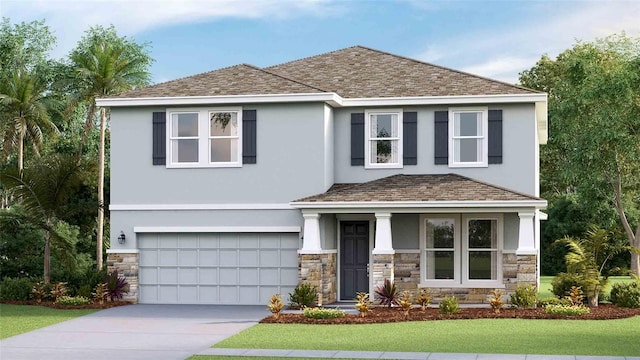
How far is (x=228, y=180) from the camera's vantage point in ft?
90.6

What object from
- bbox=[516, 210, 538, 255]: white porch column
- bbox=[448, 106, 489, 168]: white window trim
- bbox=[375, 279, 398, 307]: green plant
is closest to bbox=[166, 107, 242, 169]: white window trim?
bbox=[375, 279, 398, 307]: green plant

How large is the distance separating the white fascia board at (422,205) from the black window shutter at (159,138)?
4117 mm

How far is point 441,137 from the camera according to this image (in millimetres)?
28000

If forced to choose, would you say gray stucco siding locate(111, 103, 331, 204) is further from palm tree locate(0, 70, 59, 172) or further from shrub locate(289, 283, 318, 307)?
palm tree locate(0, 70, 59, 172)

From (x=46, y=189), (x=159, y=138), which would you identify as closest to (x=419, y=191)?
(x=159, y=138)

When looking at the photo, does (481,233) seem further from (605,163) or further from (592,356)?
(605,163)

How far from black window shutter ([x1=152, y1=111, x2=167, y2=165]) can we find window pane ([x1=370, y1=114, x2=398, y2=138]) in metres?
5.72

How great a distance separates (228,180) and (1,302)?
7.15m

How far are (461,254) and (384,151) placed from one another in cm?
360

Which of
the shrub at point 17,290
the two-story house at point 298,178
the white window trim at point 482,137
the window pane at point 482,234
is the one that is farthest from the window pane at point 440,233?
the shrub at point 17,290

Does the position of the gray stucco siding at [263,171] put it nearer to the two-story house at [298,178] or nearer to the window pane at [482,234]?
the two-story house at [298,178]

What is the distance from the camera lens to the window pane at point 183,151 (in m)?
27.9

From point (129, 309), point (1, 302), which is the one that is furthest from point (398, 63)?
point (1, 302)

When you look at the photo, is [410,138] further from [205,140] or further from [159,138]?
[159,138]
